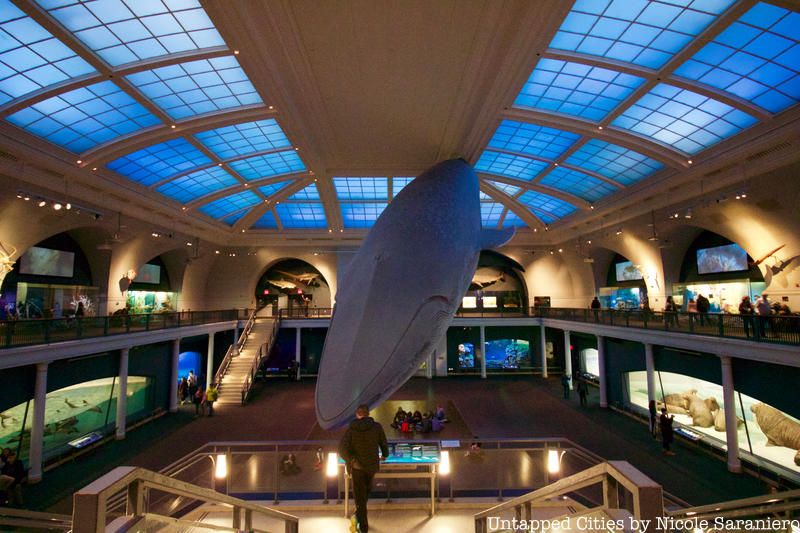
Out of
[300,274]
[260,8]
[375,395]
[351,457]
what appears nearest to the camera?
[375,395]

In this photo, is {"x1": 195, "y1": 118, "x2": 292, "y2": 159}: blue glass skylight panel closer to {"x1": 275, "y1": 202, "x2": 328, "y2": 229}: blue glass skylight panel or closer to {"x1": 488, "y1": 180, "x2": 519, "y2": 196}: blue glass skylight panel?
{"x1": 275, "y1": 202, "x2": 328, "y2": 229}: blue glass skylight panel

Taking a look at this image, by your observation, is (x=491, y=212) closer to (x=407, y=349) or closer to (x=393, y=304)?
(x=393, y=304)

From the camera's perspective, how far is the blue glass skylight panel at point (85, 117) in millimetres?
11422

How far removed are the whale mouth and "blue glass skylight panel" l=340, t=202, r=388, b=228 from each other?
2234 cm

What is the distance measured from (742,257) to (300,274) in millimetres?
28692

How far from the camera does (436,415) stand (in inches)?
630

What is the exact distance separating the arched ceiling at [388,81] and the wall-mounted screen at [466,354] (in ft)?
51.2

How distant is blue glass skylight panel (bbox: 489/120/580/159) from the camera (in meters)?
Answer: 16.1

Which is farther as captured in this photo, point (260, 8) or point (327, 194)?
point (327, 194)

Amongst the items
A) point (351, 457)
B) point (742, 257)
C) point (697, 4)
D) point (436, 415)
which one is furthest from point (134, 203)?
point (742, 257)

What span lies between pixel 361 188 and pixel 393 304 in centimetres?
2111

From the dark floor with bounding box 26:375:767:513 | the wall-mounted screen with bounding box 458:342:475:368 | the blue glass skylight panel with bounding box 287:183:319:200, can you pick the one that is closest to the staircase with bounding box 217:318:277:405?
the dark floor with bounding box 26:375:767:513

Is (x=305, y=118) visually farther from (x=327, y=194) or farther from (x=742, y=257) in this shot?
(x=742, y=257)

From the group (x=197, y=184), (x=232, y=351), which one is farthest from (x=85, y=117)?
(x=232, y=351)
